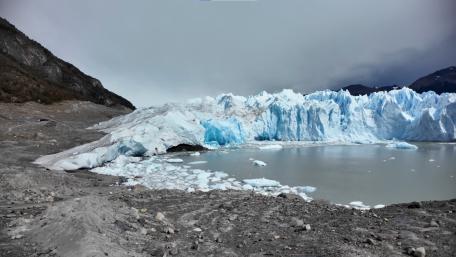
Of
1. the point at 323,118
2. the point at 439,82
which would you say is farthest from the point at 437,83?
the point at 323,118

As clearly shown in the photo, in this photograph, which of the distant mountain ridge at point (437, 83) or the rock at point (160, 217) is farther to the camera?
the distant mountain ridge at point (437, 83)

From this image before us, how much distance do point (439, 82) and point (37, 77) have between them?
113 meters

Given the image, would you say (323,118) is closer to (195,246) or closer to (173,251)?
(195,246)

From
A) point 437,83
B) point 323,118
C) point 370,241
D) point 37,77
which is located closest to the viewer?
point 370,241

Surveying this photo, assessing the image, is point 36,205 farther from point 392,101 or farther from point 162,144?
point 392,101

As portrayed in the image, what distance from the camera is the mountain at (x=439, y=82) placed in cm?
11956

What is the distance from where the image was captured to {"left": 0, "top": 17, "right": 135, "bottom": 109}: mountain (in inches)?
1900

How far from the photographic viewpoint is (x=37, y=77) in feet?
186

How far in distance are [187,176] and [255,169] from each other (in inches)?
170

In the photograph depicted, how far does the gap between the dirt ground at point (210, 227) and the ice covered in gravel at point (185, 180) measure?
3.64 metres

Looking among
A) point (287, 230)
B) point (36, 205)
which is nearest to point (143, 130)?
point (36, 205)

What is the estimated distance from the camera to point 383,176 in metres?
17.1

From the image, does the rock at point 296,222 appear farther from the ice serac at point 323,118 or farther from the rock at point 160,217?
the ice serac at point 323,118

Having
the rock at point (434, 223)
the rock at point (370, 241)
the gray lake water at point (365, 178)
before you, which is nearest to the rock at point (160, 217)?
the rock at point (370, 241)
